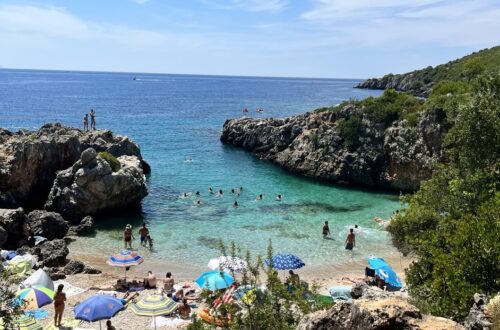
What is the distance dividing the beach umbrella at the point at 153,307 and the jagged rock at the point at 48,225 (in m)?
Answer: 14.5

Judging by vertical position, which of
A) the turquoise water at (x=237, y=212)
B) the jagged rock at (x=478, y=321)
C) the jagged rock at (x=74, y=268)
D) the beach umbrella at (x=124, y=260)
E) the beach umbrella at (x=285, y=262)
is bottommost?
the jagged rock at (x=74, y=268)

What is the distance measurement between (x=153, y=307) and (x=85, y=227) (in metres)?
15.3

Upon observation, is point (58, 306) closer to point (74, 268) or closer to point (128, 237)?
point (74, 268)

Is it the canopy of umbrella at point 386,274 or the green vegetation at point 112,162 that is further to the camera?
the green vegetation at point 112,162

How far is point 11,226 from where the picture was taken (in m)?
26.7

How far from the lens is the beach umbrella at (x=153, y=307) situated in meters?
16.1

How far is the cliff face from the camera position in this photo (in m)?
41.6

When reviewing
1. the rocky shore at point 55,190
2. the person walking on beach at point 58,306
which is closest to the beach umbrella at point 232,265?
the person walking on beach at point 58,306

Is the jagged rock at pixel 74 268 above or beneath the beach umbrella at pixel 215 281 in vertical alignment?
beneath

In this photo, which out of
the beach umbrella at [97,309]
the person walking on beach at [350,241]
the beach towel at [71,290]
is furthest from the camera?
the person walking on beach at [350,241]

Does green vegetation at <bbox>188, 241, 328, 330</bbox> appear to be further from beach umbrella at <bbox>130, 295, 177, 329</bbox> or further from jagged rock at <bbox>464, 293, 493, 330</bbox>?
beach umbrella at <bbox>130, 295, 177, 329</bbox>

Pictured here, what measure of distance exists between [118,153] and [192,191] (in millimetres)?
9423

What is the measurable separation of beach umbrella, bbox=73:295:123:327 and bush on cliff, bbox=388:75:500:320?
10542 millimetres

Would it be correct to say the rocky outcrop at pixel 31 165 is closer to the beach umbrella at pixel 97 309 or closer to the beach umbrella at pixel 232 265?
the beach umbrella at pixel 232 265
